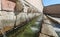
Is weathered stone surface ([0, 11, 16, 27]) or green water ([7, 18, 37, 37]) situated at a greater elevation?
weathered stone surface ([0, 11, 16, 27])

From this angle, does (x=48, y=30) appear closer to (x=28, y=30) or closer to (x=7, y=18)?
(x=28, y=30)

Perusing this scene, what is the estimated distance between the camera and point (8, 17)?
2.14 meters

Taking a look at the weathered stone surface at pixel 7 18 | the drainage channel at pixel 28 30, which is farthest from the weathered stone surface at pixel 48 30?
the weathered stone surface at pixel 7 18

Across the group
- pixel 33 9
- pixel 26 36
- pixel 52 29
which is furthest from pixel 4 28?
pixel 52 29

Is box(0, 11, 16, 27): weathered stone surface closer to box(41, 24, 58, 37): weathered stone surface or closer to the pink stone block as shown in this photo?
the pink stone block

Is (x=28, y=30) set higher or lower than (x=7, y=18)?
lower

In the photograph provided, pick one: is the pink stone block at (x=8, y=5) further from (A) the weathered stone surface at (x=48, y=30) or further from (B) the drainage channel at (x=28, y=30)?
(A) the weathered stone surface at (x=48, y=30)

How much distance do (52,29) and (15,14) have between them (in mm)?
487

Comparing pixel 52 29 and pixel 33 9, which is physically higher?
pixel 33 9

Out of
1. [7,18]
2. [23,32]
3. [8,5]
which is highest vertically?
[8,5]

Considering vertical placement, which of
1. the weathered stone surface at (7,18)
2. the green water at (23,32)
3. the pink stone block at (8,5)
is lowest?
the green water at (23,32)

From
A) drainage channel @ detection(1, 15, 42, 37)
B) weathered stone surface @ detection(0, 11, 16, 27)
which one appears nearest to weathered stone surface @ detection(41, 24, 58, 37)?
drainage channel @ detection(1, 15, 42, 37)

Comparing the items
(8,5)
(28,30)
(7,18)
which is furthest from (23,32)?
(8,5)

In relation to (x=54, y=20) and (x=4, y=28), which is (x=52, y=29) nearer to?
(x=54, y=20)
